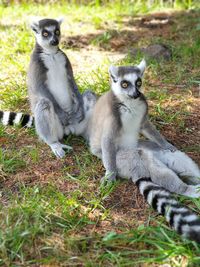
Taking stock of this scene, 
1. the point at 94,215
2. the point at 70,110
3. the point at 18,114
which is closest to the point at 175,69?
the point at 70,110

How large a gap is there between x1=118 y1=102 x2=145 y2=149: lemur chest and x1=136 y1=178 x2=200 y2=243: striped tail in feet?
1.63

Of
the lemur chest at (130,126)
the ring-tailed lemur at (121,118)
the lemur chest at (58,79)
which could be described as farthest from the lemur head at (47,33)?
the lemur chest at (130,126)

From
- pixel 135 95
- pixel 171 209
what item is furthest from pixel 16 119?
pixel 171 209

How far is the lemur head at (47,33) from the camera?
503 cm

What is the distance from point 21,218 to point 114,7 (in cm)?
708

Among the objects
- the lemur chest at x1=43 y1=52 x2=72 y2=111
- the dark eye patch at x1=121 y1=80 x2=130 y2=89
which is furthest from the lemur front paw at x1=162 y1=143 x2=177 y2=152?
the lemur chest at x1=43 y1=52 x2=72 y2=111

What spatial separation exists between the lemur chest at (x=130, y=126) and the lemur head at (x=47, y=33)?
3.96ft

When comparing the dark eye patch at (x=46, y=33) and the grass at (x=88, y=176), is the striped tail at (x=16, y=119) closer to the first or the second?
the grass at (x=88, y=176)

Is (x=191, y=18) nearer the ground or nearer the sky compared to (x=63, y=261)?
nearer the sky

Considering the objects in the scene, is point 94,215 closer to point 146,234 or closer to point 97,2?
point 146,234

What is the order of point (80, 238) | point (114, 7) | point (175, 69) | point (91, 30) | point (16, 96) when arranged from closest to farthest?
1. point (80, 238)
2. point (16, 96)
3. point (175, 69)
4. point (91, 30)
5. point (114, 7)

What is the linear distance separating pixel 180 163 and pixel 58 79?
1.67 metres

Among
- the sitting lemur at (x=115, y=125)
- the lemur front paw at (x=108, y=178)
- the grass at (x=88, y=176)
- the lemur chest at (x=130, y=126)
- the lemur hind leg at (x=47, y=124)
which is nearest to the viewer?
the grass at (x=88, y=176)

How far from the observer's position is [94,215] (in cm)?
375
